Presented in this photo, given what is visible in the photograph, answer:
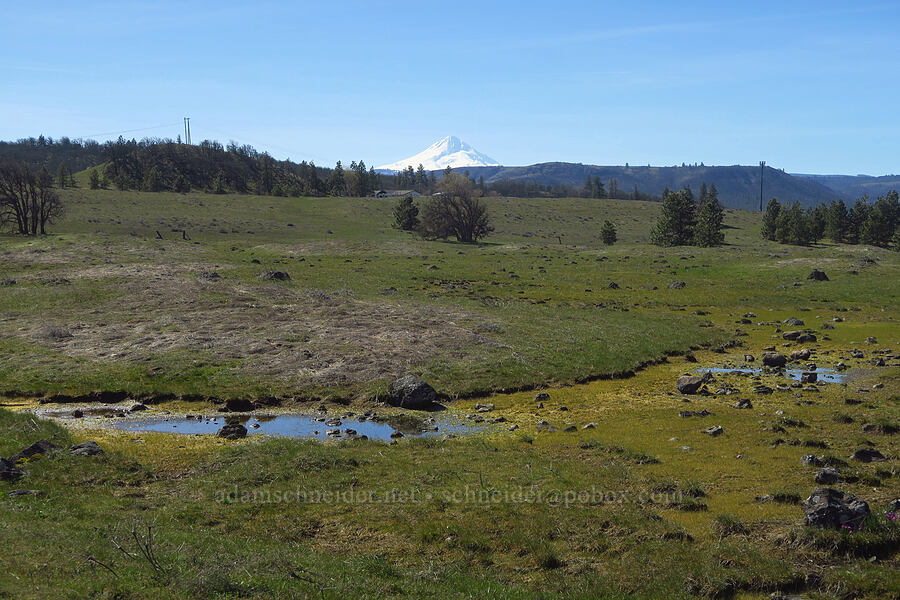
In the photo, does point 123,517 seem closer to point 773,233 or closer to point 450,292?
point 450,292

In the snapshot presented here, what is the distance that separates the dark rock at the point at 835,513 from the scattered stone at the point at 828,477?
279 centimetres

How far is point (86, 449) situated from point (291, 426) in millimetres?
7038

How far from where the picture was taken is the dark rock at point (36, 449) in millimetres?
17650

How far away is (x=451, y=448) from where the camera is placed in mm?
20531

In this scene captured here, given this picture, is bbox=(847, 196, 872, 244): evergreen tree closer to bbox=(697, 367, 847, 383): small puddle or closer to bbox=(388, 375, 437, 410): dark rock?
bbox=(697, 367, 847, 383): small puddle

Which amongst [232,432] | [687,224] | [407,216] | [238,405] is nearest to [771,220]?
[687,224]

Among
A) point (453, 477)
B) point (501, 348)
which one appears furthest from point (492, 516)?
point (501, 348)

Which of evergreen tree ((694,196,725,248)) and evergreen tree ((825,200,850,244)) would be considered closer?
evergreen tree ((694,196,725,248))

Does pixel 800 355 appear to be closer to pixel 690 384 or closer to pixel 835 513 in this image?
pixel 690 384

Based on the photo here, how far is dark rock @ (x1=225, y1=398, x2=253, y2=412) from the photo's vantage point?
84.3ft

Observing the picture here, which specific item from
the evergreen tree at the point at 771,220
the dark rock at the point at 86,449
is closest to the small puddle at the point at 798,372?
the dark rock at the point at 86,449

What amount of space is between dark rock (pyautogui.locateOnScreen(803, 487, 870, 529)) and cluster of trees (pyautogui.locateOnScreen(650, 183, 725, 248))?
96.4 meters

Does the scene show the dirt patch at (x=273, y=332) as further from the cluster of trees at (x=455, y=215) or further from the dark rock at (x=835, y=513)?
the cluster of trees at (x=455, y=215)

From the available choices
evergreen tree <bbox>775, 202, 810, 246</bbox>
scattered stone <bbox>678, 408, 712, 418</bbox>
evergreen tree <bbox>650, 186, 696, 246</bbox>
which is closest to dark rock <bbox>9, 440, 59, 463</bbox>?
scattered stone <bbox>678, 408, 712, 418</bbox>
